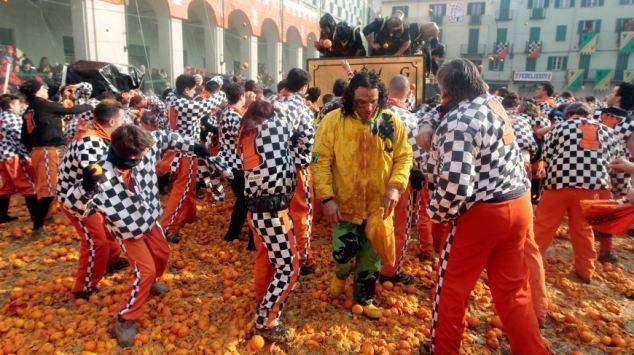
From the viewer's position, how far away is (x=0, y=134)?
611 cm

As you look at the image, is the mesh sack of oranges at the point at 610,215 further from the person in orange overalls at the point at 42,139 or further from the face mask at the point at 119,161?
the person in orange overalls at the point at 42,139

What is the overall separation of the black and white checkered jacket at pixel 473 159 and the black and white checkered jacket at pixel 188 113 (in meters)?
4.38

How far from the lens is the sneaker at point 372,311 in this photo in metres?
3.58

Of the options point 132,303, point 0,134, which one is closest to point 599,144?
point 132,303

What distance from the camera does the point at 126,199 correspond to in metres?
3.18

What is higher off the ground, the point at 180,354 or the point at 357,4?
the point at 357,4

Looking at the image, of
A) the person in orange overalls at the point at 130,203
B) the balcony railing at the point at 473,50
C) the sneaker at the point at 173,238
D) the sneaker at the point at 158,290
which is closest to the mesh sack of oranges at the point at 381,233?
the person in orange overalls at the point at 130,203

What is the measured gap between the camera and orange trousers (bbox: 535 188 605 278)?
430 centimetres

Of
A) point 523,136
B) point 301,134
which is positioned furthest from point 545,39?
point 301,134

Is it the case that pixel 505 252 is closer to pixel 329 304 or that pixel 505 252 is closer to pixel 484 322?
pixel 484 322

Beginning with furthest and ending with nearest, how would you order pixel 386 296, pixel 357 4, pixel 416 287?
pixel 357 4, pixel 416 287, pixel 386 296

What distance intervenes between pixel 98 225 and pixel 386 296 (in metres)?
2.87

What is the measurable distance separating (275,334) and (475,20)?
1938 inches

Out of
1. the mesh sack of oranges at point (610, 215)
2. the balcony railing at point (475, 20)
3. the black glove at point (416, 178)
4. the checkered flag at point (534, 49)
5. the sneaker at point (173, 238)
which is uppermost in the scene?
the balcony railing at point (475, 20)
